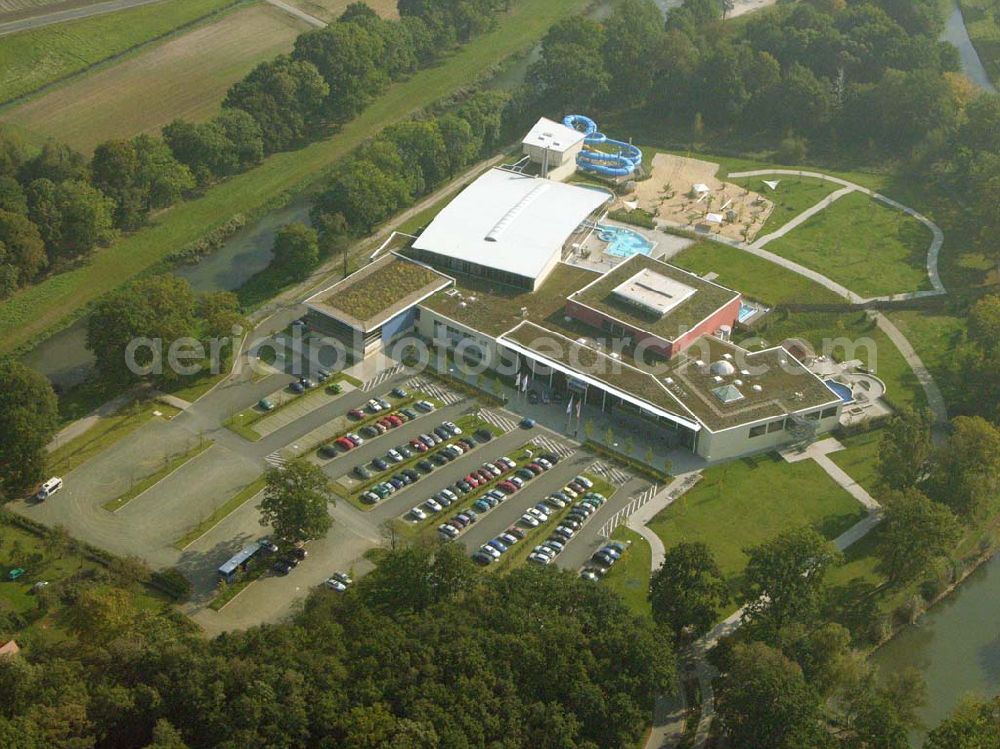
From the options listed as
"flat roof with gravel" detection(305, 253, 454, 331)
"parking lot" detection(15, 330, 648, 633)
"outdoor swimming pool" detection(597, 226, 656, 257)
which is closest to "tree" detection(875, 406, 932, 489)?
"parking lot" detection(15, 330, 648, 633)

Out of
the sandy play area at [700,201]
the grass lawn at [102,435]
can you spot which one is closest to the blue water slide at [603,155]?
the sandy play area at [700,201]

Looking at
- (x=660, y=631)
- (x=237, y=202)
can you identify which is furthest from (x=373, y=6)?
(x=660, y=631)

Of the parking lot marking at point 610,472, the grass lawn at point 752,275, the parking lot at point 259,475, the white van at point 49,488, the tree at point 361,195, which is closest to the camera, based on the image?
the parking lot at point 259,475

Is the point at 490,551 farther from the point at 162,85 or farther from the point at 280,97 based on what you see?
the point at 162,85

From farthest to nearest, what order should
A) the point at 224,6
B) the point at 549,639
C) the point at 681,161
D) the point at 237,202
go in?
the point at 224,6, the point at 681,161, the point at 237,202, the point at 549,639

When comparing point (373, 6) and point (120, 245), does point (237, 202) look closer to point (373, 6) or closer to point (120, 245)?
point (120, 245)

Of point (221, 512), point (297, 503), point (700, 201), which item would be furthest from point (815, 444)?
point (221, 512)

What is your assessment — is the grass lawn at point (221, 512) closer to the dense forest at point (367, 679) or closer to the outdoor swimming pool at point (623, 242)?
the dense forest at point (367, 679)
